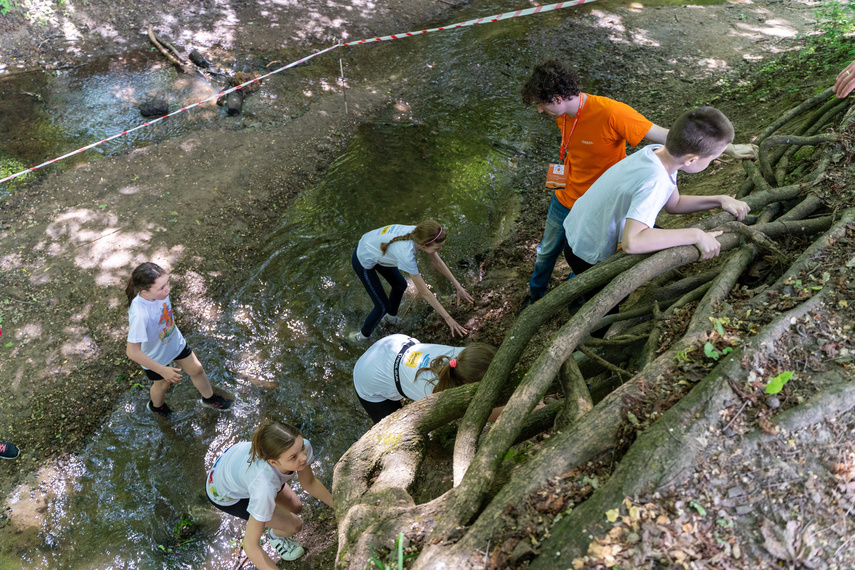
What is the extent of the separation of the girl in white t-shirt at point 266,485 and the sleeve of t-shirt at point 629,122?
9.55 ft

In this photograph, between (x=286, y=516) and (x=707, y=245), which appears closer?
(x=707, y=245)

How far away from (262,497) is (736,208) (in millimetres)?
3170

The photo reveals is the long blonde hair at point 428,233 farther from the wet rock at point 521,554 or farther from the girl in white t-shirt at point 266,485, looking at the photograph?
the wet rock at point 521,554

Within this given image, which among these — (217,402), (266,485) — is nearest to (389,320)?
(217,402)

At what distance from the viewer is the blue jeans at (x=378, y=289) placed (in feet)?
14.1

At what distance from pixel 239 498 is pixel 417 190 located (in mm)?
4226

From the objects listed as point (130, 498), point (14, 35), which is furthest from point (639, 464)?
point (14, 35)

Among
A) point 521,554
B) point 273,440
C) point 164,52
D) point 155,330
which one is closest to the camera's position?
point 521,554

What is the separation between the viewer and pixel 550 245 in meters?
3.74

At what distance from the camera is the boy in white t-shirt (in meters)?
2.21

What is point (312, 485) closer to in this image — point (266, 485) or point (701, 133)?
point (266, 485)

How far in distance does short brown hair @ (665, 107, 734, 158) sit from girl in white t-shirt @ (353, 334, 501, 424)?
1.51 m

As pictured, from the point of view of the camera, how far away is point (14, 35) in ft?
24.7

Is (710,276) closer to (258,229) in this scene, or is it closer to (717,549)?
(717,549)
